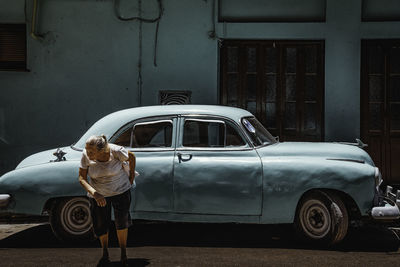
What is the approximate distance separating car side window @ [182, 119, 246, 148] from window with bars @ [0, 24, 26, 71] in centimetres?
592

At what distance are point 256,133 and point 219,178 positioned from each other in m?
0.79

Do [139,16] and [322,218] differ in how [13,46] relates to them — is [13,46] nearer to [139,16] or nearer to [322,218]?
[139,16]

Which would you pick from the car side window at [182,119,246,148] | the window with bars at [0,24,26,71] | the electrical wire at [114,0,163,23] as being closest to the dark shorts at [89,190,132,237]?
the car side window at [182,119,246,148]

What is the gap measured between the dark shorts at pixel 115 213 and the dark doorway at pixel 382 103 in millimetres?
6692

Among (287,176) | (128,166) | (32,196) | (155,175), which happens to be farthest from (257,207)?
(32,196)

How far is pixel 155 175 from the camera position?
6754 millimetres

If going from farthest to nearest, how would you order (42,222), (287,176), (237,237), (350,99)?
1. (350,99)
2. (42,222)
3. (237,237)
4. (287,176)

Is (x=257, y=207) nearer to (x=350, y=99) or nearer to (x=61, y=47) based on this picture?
(x=350, y=99)

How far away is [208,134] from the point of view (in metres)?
6.97

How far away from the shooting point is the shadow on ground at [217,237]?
6766 millimetres

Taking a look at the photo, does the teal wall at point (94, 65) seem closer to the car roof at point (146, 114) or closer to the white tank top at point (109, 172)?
the car roof at point (146, 114)

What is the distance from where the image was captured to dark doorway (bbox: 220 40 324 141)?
11289 millimetres

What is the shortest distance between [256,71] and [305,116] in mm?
1269

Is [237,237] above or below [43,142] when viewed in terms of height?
below
